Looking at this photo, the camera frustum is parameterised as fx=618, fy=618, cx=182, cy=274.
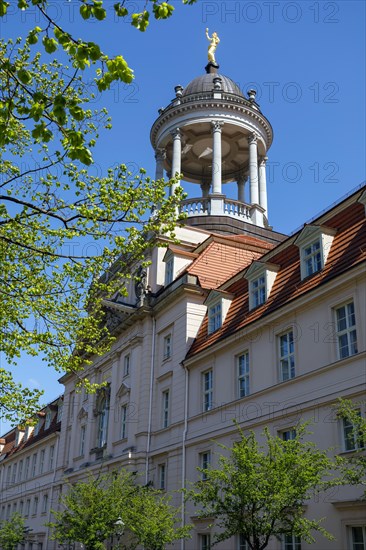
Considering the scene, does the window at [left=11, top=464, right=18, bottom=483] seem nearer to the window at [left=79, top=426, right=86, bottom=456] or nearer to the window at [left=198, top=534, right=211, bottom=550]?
the window at [left=79, top=426, right=86, bottom=456]

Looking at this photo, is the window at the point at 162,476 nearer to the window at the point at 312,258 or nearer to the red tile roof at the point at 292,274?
the red tile roof at the point at 292,274

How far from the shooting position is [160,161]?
43344 mm

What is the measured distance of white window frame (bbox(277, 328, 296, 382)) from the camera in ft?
70.7

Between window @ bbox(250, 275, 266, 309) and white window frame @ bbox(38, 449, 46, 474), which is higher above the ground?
window @ bbox(250, 275, 266, 309)

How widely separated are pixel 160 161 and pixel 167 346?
54.1ft

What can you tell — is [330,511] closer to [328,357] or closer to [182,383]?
[328,357]

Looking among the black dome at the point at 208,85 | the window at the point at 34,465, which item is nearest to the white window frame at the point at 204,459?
the black dome at the point at 208,85

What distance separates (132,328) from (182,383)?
22.5 ft

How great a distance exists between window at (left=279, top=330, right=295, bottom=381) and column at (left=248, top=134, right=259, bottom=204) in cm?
1881

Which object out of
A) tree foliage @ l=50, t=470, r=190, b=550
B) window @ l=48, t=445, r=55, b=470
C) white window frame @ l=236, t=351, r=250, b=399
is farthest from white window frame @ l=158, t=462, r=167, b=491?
window @ l=48, t=445, r=55, b=470

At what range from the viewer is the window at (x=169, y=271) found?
33.9 metres

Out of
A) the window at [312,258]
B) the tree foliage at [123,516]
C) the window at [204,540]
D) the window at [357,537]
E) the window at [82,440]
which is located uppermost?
the window at [312,258]

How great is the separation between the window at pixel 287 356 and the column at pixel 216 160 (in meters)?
17.9

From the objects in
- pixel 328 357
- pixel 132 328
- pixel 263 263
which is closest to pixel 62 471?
pixel 132 328
